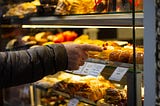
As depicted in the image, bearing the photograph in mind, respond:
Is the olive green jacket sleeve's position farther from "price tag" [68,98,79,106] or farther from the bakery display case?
"price tag" [68,98,79,106]

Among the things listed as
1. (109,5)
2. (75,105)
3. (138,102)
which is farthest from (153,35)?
(75,105)

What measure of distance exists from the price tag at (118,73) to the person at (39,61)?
15cm

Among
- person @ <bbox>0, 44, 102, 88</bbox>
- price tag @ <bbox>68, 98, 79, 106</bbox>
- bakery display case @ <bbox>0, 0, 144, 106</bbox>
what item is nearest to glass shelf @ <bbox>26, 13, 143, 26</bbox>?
bakery display case @ <bbox>0, 0, 144, 106</bbox>

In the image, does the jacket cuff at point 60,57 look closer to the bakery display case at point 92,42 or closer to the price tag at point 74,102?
the bakery display case at point 92,42

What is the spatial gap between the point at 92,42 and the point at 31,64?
0.52 metres

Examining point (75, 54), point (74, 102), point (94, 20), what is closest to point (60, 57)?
point (75, 54)

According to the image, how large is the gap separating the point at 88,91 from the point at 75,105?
0.11 meters

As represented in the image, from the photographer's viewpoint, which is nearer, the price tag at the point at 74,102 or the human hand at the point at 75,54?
the human hand at the point at 75,54

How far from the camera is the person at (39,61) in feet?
4.96

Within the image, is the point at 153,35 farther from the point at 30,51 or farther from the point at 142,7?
the point at 30,51

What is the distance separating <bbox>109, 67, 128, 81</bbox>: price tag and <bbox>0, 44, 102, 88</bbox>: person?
5.8 inches

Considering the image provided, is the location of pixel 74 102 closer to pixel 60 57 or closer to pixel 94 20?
pixel 60 57

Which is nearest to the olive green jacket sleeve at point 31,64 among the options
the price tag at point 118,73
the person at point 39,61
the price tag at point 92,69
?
the person at point 39,61

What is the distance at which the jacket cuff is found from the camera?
5.00 feet
